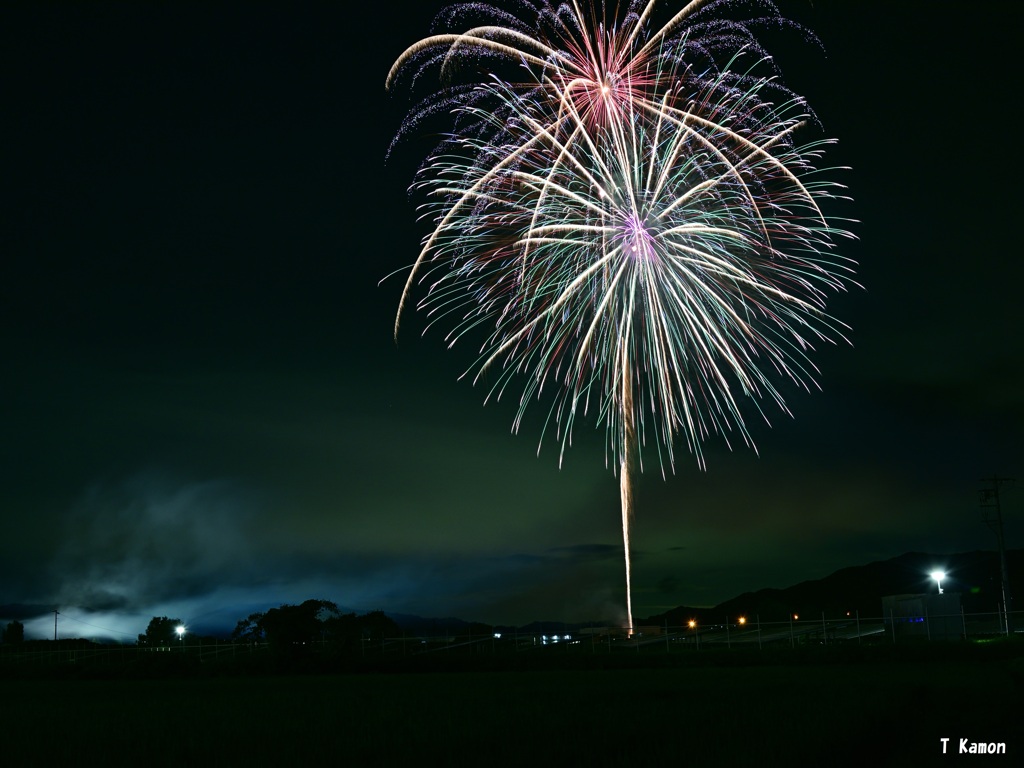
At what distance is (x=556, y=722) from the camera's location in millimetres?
18672

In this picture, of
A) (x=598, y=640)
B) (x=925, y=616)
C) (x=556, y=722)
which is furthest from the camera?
(x=598, y=640)

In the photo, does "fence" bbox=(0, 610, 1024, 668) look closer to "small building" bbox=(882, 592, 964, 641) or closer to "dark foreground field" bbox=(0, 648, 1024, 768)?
"small building" bbox=(882, 592, 964, 641)

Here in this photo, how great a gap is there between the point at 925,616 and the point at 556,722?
116 feet

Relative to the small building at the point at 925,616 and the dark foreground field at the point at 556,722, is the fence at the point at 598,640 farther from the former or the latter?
the dark foreground field at the point at 556,722

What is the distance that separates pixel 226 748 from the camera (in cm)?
1662

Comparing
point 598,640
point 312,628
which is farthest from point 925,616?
point 312,628

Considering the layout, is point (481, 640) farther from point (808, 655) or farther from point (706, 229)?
point (706, 229)

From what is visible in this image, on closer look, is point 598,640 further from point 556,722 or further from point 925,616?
point 556,722

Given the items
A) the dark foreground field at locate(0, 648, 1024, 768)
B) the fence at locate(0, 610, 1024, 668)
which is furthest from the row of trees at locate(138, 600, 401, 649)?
the dark foreground field at locate(0, 648, 1024, 768)

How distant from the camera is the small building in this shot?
48.0 meters

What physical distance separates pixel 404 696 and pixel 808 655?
65.4ft

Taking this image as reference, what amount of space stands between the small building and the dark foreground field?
51.0 feet

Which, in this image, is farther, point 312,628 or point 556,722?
point 312,628

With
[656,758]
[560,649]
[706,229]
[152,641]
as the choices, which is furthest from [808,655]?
[152,641]
